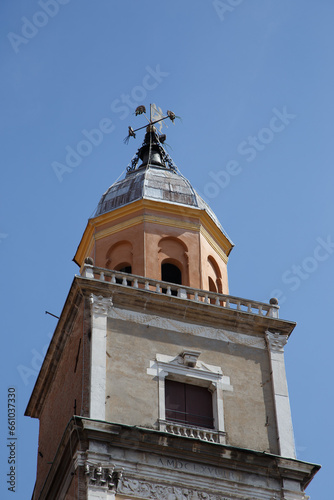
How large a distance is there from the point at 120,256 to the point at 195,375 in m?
6.84

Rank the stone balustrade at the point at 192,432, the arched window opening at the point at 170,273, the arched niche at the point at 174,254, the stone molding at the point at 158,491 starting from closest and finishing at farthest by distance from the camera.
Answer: the stone molding at the point at 158,491, the stone balustrade at the point at 192,432, the arched niche at the point at 174,254, the arched window opening at the point at 170,273

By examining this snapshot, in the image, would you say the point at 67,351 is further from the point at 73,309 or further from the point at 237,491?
the point at 237,491

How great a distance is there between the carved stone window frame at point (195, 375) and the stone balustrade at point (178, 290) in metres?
2.41

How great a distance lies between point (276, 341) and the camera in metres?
39.7

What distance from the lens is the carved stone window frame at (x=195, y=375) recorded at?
37.0 m

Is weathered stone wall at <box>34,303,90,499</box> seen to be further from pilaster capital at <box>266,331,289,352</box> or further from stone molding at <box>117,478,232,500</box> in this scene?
pilaster capital at <box>266,331,289,352</box>

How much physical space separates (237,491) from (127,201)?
12.8m

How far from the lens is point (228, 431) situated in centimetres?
3678

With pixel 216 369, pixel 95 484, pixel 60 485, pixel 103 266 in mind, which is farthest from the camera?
pixel 103 266

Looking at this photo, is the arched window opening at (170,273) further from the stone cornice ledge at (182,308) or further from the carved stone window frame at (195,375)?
the carved stone window frame at (195,375)

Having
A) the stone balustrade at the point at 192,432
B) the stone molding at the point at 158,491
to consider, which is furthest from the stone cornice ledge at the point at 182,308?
the stone molding at the point at 158,491

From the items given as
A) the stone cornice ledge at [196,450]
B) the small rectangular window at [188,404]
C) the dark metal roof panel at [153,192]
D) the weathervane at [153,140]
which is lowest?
the stone cornice ledge at [196,450]

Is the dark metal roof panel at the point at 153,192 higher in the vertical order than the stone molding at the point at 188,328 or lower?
higher

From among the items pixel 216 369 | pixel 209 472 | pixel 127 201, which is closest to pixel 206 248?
pixel 127 201
